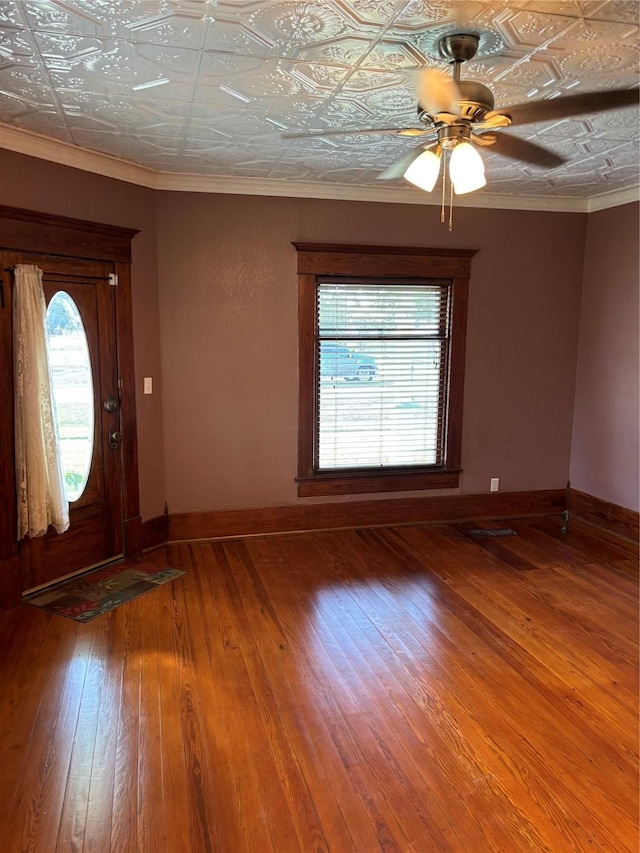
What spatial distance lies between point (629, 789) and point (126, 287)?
3921 mm

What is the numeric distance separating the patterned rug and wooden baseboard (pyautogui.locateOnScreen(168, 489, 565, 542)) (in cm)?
56

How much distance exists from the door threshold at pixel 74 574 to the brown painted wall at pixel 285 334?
0.58 metres

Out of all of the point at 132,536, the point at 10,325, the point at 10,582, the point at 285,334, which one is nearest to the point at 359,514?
the point at 285,334

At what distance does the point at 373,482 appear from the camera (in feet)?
16.7

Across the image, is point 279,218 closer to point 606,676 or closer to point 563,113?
point 563,113

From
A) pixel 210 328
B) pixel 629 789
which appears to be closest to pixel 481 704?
pixel 629 789

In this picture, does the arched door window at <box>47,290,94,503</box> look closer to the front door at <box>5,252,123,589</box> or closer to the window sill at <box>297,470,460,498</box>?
the front door at <box>5,252,123,589</box>

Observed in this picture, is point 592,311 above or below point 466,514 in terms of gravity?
above

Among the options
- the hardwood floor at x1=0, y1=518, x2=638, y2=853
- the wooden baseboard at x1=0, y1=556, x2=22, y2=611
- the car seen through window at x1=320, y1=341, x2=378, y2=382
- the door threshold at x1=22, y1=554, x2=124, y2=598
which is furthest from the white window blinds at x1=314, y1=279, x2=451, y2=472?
the wooden baseboard at x1=0, y1=556, x2=22, y2=611

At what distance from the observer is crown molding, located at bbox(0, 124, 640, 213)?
354 cm

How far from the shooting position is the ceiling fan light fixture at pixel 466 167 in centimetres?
240

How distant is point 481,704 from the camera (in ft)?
8.99

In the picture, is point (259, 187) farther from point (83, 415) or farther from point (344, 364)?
point (83, 415)

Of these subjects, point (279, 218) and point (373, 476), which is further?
point (373, 476)
